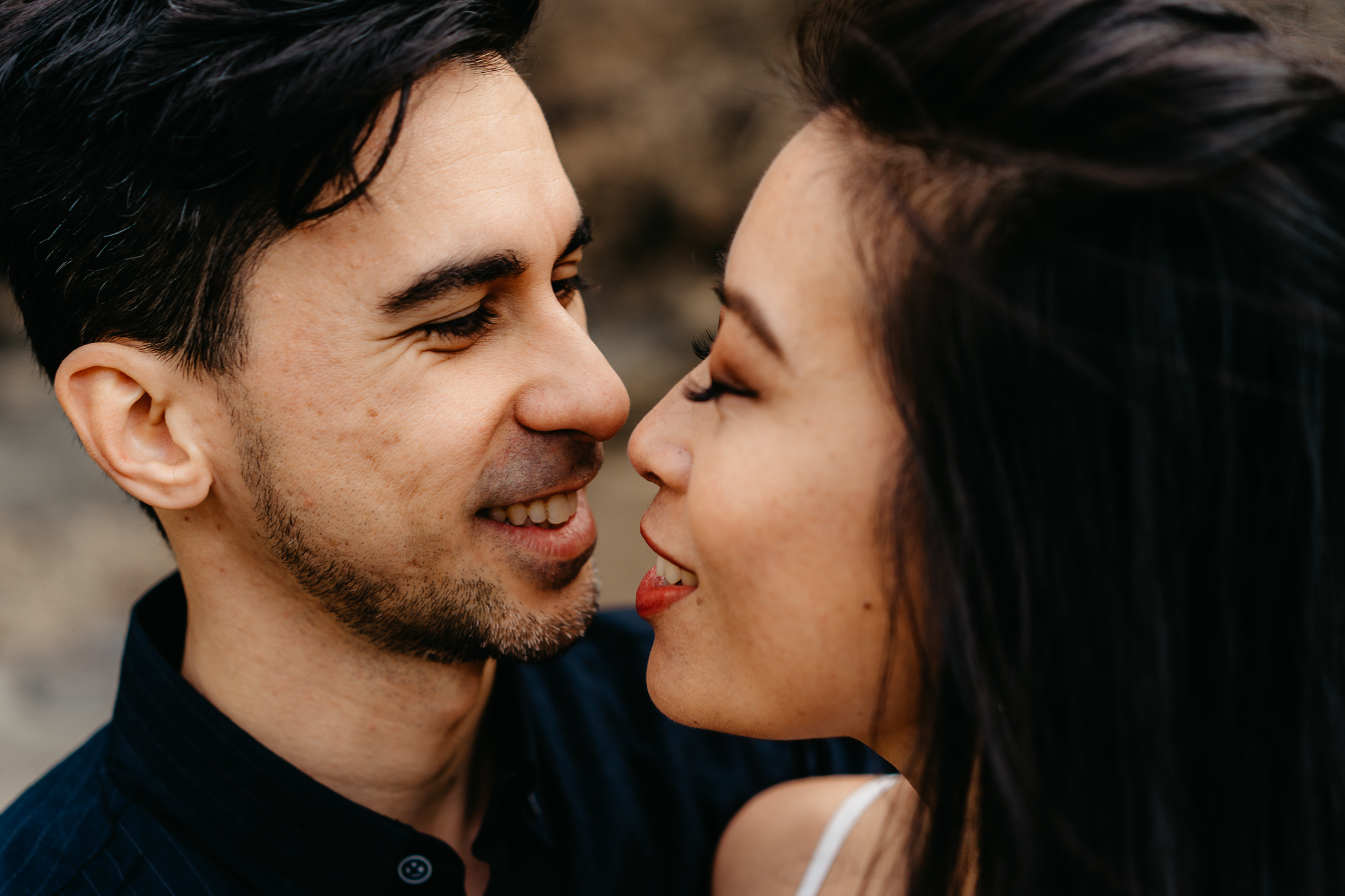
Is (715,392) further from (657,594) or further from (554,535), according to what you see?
(554,535)

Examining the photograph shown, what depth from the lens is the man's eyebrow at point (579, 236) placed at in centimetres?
192

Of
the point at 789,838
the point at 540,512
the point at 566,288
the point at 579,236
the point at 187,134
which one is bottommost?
the point at 789,838

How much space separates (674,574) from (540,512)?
0.39 meters

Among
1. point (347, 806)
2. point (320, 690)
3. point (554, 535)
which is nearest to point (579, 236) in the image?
point (554, 535)

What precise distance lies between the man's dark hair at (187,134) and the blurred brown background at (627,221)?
4129mm

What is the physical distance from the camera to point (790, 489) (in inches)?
50.9

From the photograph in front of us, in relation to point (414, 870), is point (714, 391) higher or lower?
higher

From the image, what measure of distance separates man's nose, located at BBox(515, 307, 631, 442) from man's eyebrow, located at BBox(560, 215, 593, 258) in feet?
0.45

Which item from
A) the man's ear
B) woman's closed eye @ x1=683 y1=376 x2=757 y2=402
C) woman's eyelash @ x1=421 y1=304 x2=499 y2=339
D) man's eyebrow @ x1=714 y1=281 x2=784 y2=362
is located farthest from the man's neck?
man's eyebrow @ x1=714 y1=281 x2=784 y2=362

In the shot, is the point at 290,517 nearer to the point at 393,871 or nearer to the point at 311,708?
the point at 311,708

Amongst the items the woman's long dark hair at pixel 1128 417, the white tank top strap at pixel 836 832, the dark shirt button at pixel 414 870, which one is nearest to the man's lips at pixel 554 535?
the dark shirt button at pixel 414 870

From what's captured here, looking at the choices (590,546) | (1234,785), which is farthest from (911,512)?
(590,546)

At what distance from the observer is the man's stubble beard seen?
1.75 meters

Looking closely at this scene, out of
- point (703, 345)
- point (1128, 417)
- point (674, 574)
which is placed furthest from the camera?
point (703, 345)
